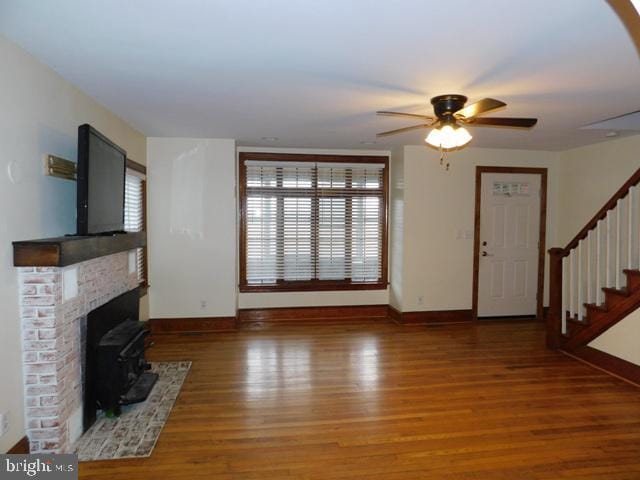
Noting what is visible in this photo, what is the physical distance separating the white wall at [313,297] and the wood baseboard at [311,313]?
0.19ft

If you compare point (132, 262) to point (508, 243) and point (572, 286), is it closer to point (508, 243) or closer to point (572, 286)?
point (572, 286)

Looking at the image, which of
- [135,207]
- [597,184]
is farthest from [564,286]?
[135,207]

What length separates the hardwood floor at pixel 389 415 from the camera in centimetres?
238

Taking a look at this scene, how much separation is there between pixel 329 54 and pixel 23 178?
76.8 inches

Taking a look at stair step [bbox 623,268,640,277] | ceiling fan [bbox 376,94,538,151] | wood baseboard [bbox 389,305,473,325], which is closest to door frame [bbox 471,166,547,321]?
wood baseboard [bbox 389,305,473,325]

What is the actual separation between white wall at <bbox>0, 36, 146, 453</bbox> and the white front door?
199 inches

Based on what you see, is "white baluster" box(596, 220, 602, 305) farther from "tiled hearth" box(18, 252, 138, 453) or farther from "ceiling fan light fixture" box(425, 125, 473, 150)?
"tiled hearth" box(18, 252, 138, 453)

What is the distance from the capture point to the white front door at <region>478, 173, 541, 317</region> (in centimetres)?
563

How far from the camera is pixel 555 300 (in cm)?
448

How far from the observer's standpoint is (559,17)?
1.90 meters

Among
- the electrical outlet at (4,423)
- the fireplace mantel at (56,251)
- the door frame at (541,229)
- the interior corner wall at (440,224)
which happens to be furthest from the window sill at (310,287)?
the electrical outlet at (4,423)

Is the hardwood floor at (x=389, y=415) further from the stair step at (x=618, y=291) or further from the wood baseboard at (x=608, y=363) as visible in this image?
the stair step at (x=618, y=291)

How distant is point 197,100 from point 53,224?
1457mm

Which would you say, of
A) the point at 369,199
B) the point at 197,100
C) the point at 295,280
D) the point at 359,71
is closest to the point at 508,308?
the point at 369,199
